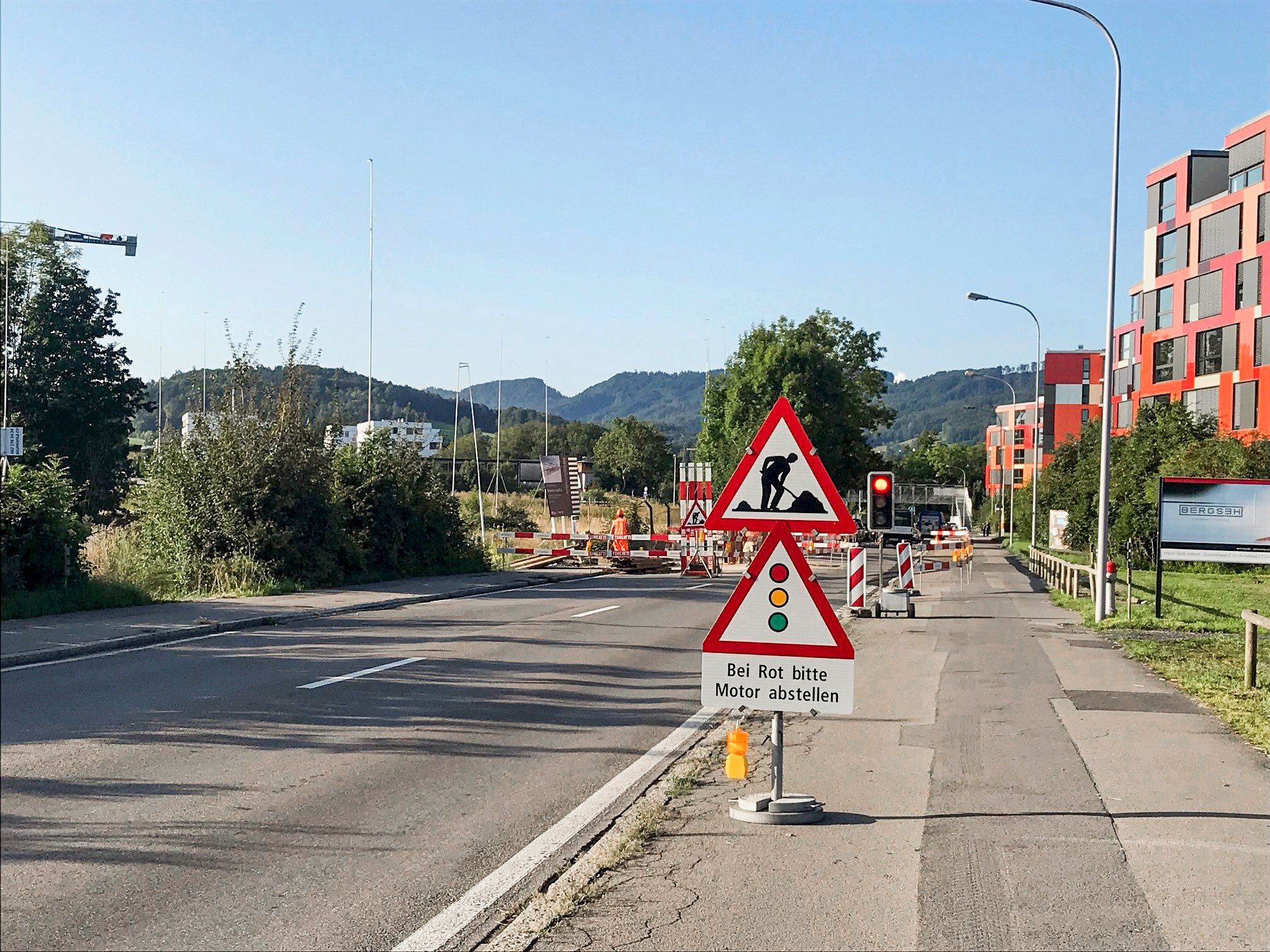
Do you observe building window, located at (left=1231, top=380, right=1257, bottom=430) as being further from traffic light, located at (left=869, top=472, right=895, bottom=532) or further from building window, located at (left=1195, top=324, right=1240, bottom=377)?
traffic light, located at (left=869, top=472, right=895, bottom=532)

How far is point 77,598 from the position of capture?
17266mm

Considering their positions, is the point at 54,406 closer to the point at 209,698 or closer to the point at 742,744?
the point at 209,698

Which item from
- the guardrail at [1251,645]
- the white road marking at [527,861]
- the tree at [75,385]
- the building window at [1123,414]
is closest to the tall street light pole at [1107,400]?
the guardrail at [1251,645]

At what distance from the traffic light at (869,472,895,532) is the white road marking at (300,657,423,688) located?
853 centimetres

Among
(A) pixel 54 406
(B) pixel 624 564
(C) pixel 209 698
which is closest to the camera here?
(C) pixel 209 698

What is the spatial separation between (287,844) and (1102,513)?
17.8 meters

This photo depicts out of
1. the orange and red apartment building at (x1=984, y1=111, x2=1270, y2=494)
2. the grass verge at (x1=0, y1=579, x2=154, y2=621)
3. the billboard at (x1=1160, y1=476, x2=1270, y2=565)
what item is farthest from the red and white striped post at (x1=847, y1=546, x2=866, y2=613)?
the orange and red apartment building at (x1=984, y1=111, x2=1270, y2=494)

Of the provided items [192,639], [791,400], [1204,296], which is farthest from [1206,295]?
[192,639]

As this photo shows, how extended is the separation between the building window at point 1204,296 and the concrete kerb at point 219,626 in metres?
40.7

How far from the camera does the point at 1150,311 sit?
59.8 metres

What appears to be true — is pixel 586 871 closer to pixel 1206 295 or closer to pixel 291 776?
pixel 291 776

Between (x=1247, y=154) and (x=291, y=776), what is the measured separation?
178ft

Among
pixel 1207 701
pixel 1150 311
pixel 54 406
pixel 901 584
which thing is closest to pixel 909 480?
pixel 1150 311

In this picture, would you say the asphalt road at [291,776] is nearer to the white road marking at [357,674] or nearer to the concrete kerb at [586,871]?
the white road marking at [357,674]
